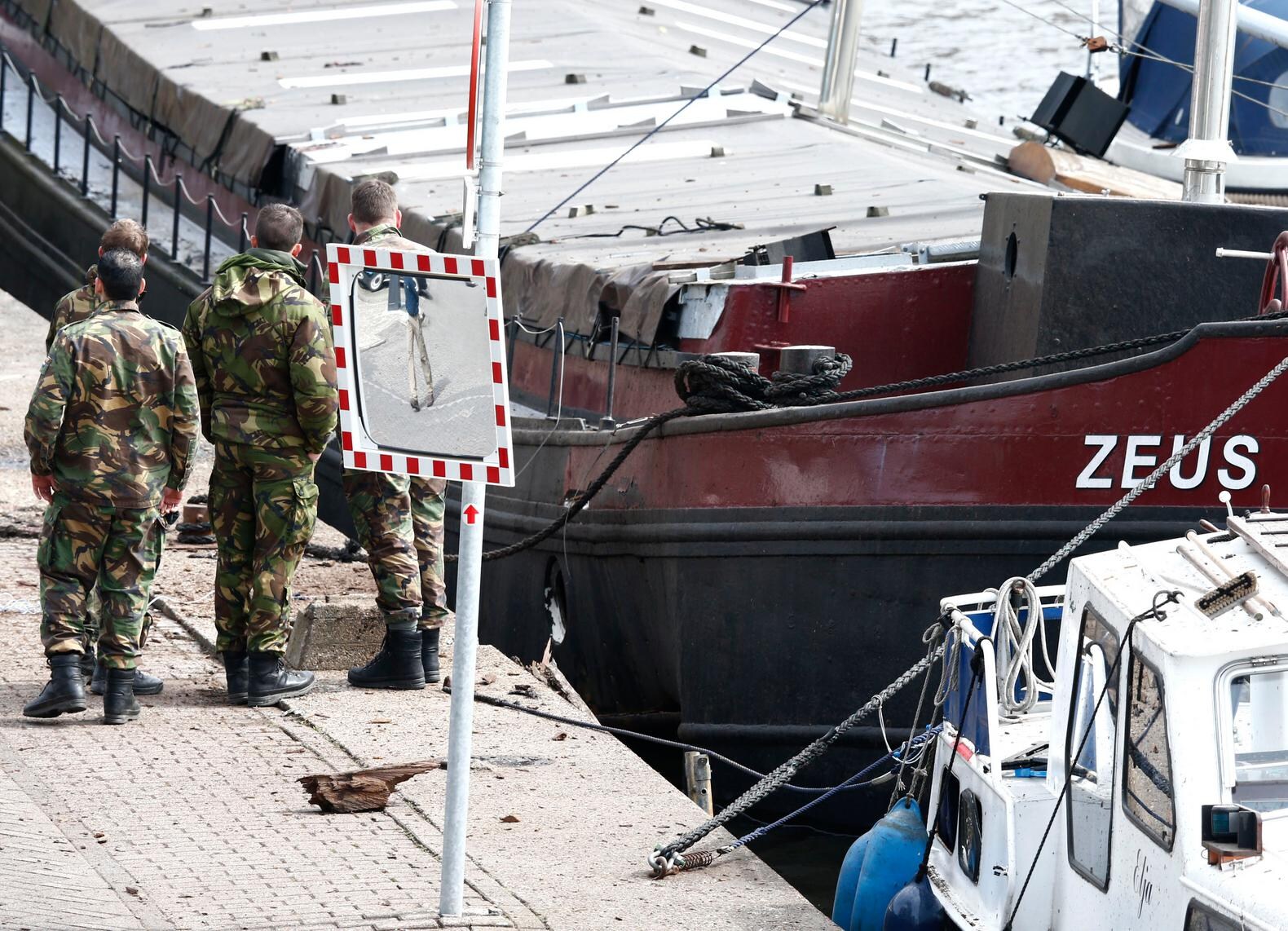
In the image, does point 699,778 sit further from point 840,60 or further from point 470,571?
point 840,60

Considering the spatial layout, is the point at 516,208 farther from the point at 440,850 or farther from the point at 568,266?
the point at 440,850

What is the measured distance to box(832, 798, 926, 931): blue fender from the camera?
21.0 ft

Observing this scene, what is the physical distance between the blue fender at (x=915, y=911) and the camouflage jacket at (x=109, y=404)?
3005 millimetres

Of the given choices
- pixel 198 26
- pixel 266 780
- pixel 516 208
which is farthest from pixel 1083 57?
pixel 266 780

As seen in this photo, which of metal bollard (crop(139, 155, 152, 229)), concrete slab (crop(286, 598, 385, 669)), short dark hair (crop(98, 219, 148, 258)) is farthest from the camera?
metal bollard (crop(139, 155, 152, 229))

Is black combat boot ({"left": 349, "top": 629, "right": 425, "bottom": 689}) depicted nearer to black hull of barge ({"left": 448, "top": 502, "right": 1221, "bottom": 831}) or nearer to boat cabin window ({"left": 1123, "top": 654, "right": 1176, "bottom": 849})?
black hull of barge ({"left": 448, "top": 502, "right": 1221, "bottom": 831})

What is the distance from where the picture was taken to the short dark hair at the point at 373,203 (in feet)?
24.3

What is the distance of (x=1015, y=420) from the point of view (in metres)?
7.79

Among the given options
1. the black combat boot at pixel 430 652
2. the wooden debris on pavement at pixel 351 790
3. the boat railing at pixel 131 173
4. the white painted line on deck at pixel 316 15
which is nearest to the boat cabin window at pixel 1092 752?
the wooden debris on pavement at pixel 351 790

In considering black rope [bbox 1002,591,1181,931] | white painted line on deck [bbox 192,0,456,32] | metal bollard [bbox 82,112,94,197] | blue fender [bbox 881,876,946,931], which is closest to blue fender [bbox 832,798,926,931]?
blue fender [bbox 881,876,946,931]

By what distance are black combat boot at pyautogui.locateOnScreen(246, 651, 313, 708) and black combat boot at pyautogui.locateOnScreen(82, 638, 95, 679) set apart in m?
0.60

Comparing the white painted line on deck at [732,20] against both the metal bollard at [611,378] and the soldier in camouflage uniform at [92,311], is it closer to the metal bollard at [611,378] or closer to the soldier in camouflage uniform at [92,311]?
the metal bollard at [611,378]

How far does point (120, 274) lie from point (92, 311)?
53cm

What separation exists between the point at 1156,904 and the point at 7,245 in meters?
15.0
